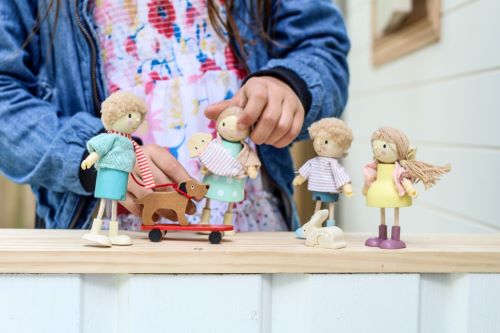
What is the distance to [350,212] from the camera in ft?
7.43

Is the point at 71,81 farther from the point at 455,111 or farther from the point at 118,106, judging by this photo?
the point at 455,111

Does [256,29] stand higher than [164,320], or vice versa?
[256,29]

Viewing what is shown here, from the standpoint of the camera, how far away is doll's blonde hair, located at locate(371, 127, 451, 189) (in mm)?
641

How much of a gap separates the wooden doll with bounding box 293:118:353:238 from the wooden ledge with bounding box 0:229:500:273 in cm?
7

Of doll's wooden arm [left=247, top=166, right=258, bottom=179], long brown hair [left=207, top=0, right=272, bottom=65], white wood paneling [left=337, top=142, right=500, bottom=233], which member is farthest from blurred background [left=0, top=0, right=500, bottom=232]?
doll's wooden arm [left=247, top=166, right=258, bottom=179]

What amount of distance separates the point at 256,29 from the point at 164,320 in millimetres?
547

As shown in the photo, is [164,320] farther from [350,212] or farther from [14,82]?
[350,212]

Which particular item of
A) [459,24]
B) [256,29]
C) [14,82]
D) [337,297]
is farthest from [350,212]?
[337,297]

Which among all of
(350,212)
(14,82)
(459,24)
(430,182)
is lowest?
(350,212)

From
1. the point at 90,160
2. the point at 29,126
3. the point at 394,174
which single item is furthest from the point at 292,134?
the point at 29,126

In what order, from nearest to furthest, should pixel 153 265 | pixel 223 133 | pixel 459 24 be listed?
pixel 153 265
pixel 223 133
pixel 459 24

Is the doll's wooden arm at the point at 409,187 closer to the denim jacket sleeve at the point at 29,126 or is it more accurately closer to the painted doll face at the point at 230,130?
the painted doll face at the point at 230,130

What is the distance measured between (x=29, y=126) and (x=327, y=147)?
1.39 feet

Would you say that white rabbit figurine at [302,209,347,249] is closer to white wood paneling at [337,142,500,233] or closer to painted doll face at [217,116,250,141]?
painted doll face at [217,116,250,141]
